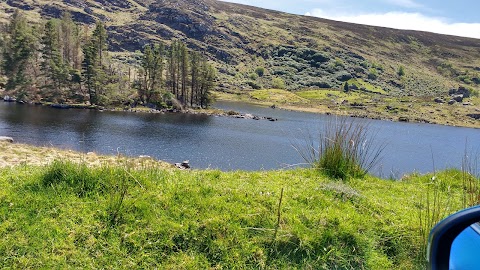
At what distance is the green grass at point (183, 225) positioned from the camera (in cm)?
396

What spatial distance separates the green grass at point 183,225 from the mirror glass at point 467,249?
7.61ft

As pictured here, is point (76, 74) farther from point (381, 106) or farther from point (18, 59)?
point (381, 106)

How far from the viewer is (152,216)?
177 inches

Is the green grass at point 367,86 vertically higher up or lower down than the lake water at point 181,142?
higher up

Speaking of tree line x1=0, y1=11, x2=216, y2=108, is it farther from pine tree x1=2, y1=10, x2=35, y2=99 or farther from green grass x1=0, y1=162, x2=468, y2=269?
green grass x1=0, y1=162, x2=468, y2=269

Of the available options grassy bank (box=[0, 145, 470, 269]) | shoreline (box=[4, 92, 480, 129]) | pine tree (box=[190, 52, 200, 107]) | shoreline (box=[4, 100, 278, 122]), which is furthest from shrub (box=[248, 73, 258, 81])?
grassy bank (box=[0, 145, 470, 269])

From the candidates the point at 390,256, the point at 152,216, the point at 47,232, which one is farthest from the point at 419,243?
the point at 47,232

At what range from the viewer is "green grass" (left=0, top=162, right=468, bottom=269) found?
3961 millimetres

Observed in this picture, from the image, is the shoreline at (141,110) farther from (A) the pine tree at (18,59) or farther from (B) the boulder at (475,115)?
(B) the boulder at (475,115)

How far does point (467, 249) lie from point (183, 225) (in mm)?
3251

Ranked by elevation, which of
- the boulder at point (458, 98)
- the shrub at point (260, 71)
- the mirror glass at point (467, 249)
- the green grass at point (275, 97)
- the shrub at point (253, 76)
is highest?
the shrub at point (260, 71)

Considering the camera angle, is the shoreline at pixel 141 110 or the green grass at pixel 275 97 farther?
the green grass at pixel 275 97

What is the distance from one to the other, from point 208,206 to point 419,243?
2.98 m

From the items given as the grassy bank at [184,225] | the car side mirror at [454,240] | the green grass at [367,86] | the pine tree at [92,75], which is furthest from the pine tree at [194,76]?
the green grass at [367,86]
